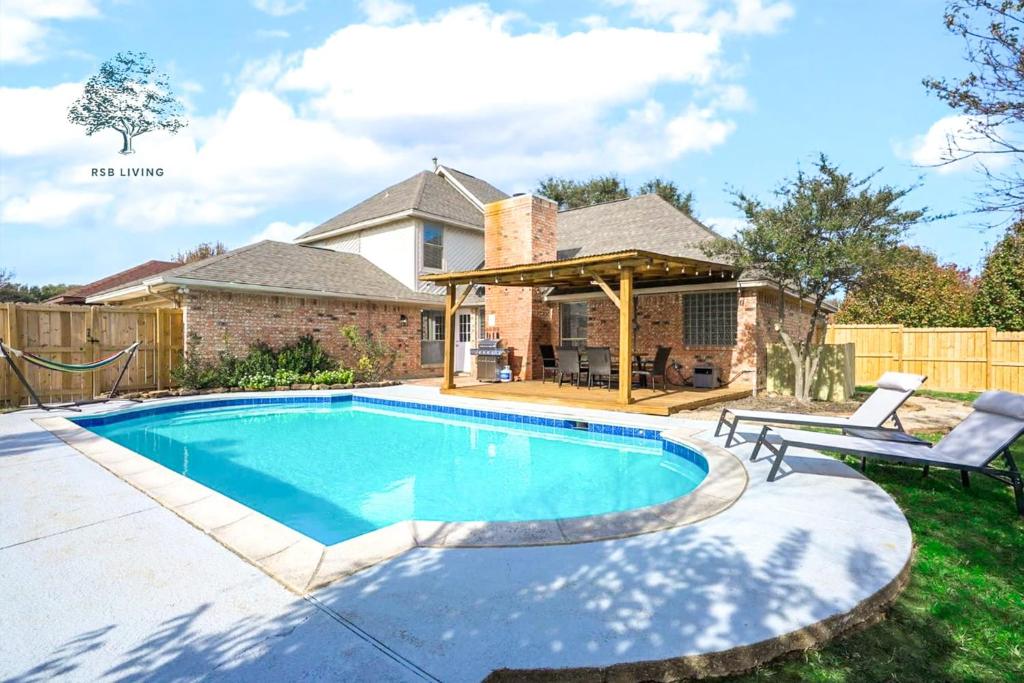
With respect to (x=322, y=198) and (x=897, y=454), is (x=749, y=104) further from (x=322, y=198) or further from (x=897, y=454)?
(x=322, y=198)

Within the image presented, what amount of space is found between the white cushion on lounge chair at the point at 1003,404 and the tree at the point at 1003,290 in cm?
1370

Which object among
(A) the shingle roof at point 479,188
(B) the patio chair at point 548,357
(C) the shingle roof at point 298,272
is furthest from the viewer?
(A) the shingle roof at point 479,188

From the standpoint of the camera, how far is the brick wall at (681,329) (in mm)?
12234

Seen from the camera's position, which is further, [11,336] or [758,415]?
[11,336]

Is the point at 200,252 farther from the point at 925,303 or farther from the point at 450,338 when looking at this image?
the point at 925,303

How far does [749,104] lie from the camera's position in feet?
40.3

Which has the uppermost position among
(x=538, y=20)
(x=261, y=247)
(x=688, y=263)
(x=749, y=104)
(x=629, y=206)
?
(x=538, y=20)

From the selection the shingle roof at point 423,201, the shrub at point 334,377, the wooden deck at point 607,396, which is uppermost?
the shingle roof at point 423,201

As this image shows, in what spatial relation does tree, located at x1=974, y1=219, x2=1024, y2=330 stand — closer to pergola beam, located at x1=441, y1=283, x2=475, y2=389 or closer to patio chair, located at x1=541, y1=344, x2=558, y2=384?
patio chair, located at x1=541, y1=344, x2=558, y2=384

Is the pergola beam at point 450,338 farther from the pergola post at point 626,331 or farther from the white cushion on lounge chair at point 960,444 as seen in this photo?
the white cushion on lounge chair at point 960,444

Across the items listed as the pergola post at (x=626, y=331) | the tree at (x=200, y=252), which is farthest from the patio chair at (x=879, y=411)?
the tree at (x=200, y=252)

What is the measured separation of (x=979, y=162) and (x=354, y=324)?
14364 mm

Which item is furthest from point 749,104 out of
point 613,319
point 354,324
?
point 354,324

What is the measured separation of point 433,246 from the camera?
60.7 ft
